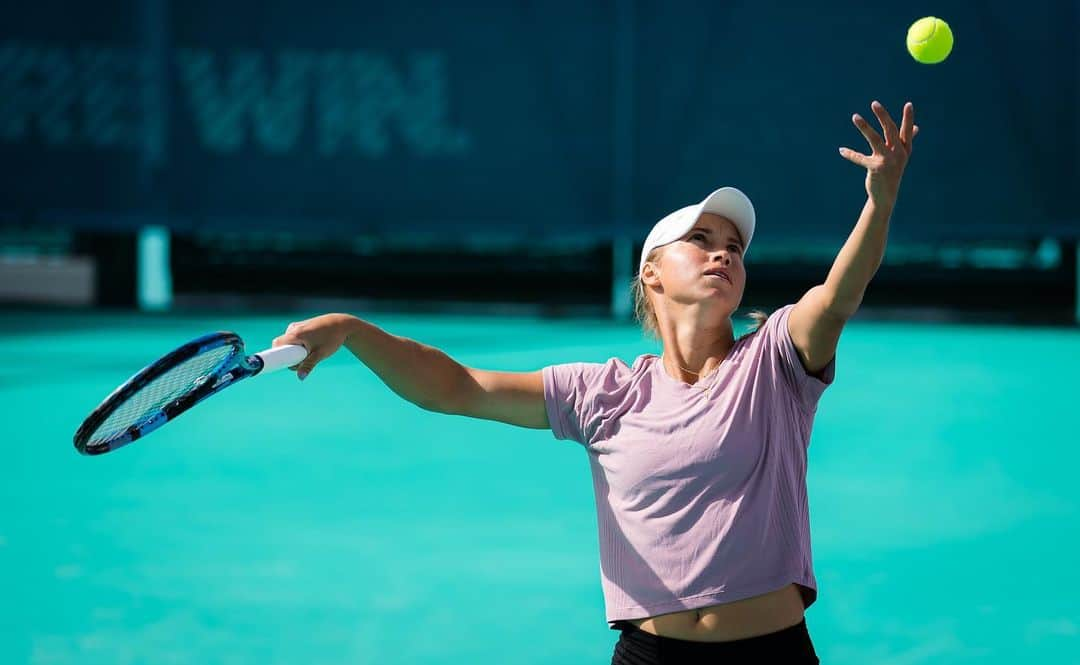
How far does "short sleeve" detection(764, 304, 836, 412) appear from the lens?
2508mm

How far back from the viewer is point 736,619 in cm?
245

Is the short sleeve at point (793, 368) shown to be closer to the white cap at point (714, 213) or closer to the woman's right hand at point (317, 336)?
the white cap at point (714, 213)

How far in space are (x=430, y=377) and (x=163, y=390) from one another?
1.79 feet

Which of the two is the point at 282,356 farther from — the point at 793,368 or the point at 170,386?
the point at 793,368

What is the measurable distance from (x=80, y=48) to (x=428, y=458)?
9.54m

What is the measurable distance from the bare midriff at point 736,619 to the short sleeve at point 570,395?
15.9 inches

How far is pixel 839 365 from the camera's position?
9.45 m

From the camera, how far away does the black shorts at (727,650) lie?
95.9 inches

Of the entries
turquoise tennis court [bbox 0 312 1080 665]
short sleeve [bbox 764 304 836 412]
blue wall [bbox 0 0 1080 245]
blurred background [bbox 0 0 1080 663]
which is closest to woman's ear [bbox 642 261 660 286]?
short sleeve [bbox 764 304 836 412]

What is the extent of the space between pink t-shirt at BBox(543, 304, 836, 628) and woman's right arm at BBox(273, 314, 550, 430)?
19 centimetres

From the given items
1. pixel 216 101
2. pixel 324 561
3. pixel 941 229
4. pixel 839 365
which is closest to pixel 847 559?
pixel 324 561

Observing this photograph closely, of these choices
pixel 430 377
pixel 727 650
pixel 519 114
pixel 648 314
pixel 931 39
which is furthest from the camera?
pixel 519 114

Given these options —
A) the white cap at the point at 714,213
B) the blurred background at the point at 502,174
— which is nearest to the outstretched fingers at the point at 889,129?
the white cap at the point at 714,213

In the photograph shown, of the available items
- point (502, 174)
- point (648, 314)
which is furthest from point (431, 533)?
point (502, 174)
